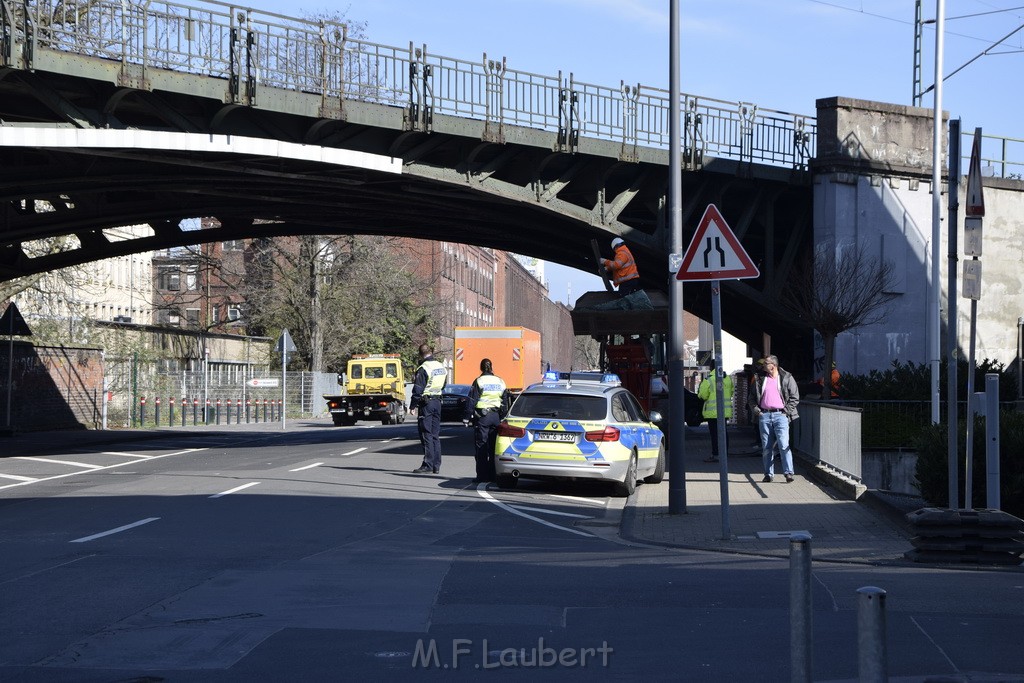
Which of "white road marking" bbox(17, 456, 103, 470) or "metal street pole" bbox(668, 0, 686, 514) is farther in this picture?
"white road marking" bbox(17, 456, 103, 470)

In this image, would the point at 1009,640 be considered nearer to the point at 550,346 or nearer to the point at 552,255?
the point at 552,255

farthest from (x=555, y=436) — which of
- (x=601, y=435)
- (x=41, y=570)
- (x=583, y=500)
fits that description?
(x=41, y=570)

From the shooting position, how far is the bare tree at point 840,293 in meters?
27.7

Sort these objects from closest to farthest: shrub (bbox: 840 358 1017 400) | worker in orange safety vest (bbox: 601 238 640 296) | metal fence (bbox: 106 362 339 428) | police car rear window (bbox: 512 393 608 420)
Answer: police car rear window (bbox: 512 393 608 420) < shrub (bbox: 840 358 1017 400) < worker in orange safety vest (bbox: 601 238 640 296) < metal fence (bbox: 106 362 339 428)

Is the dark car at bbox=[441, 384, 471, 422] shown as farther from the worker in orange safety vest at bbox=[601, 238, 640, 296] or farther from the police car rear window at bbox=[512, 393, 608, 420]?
the police car rear window at bbox=[512, 393, 608, 420]

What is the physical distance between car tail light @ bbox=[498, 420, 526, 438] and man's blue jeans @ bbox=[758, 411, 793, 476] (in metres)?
3.84

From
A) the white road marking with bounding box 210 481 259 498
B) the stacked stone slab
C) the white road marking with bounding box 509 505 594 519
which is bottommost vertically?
the white road marking with bounding box 509 505 594 519

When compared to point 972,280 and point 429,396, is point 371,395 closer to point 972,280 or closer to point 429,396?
point 429,396

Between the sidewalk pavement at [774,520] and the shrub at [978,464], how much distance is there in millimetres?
384

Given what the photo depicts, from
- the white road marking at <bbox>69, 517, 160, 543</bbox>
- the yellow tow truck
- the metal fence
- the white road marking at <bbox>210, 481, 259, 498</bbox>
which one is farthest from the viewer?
the yellow tow truck

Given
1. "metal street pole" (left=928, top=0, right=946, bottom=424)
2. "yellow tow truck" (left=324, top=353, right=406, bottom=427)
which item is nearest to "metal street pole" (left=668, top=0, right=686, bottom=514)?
"metal street pole" (left=928, top=0, right=946, bottom=424)

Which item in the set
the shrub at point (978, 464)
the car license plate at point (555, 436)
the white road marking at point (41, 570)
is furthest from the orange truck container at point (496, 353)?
the white road marking at point (41, 570)

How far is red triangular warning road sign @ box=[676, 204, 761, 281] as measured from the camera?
12.9 m

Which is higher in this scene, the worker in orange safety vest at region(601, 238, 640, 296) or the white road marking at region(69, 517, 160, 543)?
the worker in orange safety vest at region(601, 238, 640, 296)
